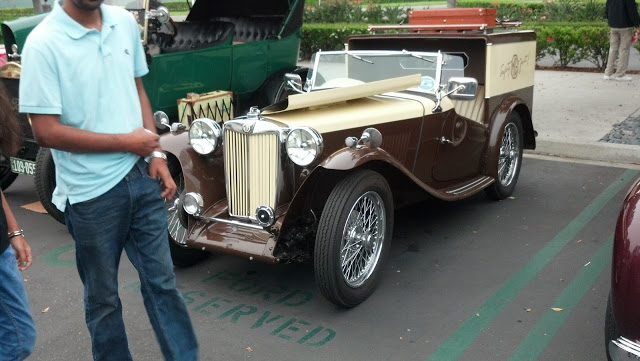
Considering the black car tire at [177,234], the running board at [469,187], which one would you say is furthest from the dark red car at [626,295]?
the black car tire at [177,234]

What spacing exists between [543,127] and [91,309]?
6.91 metres

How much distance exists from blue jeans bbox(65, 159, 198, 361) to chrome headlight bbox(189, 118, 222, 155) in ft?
4.80

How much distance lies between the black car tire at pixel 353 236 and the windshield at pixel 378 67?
1.34 m

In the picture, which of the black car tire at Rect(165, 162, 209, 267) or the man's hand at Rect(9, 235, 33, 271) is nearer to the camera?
the man's hand at Rect(9, 235, 33, 271)

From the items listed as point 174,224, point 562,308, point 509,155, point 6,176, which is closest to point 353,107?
point 174,224

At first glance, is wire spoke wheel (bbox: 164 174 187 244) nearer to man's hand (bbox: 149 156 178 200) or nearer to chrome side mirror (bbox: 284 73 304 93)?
chrome side mirror (bbox: 284 73 304 93)

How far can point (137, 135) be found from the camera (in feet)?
8.05

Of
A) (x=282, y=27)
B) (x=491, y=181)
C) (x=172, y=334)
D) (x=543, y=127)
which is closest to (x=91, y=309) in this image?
(x=172, y=334)

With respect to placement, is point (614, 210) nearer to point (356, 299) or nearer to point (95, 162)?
point (356, 299)

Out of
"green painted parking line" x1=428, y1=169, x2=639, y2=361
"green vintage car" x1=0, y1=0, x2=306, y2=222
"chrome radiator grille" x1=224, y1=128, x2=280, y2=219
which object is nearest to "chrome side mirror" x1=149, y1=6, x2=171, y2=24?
"green vintage car" x1=0, y1=0, x2=306, y2=222

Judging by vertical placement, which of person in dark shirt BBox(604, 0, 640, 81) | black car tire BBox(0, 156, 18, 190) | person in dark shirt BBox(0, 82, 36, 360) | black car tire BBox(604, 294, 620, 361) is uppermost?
person in dark shirt BBox(604, 0, 640, 81)

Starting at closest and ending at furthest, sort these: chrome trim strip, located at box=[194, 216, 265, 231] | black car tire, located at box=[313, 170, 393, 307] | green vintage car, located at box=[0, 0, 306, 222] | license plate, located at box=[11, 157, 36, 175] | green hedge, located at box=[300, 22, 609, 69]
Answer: black car tire, located at box=[313, 170, 393, 307] < chrome trim strip, located at box=[194, 216, 265, 231] < license plate, located at box=[11, 157, 36, 175] < green vintage car, located at box=[0, 0, 306, 222] < green hedge, located at box=[300, 22, 609, 69]

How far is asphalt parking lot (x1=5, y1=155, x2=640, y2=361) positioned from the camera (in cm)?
343

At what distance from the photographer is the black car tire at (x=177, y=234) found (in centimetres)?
431
